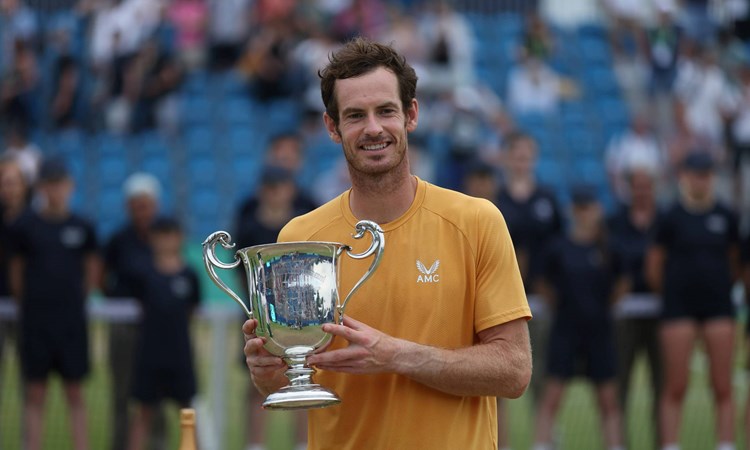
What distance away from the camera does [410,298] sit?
136 inches

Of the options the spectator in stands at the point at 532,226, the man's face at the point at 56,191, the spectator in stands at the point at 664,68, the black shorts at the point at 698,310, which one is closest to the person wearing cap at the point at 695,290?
the black shorts at the point at 698,310

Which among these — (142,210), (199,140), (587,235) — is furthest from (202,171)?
(587,235)

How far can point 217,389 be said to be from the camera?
894 centimetres

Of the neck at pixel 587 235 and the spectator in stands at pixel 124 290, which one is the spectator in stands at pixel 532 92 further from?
the spectator in stands at pixel 124 290

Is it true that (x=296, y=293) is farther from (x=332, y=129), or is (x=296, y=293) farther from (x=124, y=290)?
(x=124, y=290)

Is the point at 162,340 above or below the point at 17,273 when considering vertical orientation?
below

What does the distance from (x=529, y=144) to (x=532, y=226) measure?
60 centimetres

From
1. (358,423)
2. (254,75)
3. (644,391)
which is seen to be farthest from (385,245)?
(254,75)

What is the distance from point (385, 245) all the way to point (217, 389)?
5.65 meters

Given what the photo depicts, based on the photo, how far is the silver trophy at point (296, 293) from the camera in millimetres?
3270

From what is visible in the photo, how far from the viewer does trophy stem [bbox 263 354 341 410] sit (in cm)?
320

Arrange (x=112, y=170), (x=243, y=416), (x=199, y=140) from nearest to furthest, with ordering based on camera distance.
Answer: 1. (x=243, y=416)
2. (x=112, y=170)
3. (x=199, y=140)

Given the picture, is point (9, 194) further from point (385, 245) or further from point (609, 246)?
point (385, 245)

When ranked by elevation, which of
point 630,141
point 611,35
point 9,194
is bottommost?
point 9,194
